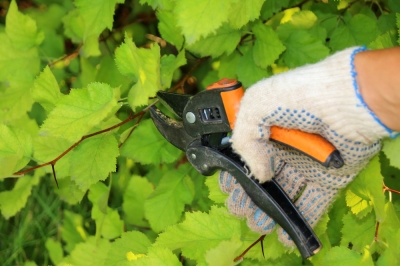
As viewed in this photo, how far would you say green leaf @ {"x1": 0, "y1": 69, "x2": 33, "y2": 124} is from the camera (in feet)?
5.66

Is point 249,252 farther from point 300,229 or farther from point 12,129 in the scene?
point 12,129

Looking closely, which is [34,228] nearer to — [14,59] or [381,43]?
[14,59]

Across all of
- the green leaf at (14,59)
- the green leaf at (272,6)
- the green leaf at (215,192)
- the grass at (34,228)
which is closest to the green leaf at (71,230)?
the grass at (34,228)

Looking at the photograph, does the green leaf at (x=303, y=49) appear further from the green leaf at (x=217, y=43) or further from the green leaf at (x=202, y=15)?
the green leaf at (x=202, y=15)

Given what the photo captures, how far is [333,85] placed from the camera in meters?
1.02

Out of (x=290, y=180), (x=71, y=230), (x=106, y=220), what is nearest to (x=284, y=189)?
(x=290, y=180)

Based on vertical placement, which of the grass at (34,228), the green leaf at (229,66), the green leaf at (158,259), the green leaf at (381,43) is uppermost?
the green leaf at (381,43)

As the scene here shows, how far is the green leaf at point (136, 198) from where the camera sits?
1896mm

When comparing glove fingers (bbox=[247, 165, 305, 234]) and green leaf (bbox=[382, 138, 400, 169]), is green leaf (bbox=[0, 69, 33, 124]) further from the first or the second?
green leaf (bbox=[382, 138, 400, 169])

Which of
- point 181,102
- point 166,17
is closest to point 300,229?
point 181,102

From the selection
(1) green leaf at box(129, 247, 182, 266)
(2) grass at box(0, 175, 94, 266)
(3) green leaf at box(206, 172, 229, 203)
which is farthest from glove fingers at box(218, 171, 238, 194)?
(2) grass at box(0, 175, 94, 266)

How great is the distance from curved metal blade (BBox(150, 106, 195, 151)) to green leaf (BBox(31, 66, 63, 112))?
11.6 inches

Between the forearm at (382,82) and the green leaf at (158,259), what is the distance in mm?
625

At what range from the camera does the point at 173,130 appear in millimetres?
1311
